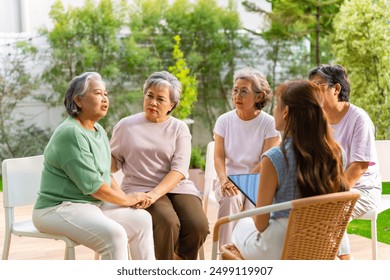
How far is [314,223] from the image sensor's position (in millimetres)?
2594

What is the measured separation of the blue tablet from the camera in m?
2.87

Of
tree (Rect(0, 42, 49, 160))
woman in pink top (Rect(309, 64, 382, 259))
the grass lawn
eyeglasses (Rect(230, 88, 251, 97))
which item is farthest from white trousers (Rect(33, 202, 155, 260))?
tree (Rect(0, 42, 49, 160))

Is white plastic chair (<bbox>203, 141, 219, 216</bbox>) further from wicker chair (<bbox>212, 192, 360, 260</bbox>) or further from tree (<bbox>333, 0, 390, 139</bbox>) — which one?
tree (<bbox>333, 0, 390, 139</bbox>)

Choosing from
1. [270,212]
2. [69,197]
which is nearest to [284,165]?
[270,212]

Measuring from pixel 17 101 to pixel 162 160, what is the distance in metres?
4.94

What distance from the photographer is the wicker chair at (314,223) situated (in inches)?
99.0

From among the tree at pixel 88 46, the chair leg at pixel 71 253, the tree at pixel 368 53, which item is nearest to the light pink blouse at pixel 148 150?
the chair leg at pixel 71 253

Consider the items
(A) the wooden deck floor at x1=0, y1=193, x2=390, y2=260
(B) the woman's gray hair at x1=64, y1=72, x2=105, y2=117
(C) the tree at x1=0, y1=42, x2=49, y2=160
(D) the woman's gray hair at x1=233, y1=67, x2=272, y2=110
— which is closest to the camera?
(B) the woman's gray hair at x1=64, y1=72, x2=105, y2=117

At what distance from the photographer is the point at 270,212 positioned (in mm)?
2635

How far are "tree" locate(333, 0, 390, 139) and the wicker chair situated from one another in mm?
4534

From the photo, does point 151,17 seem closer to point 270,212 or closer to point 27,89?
point 27,89

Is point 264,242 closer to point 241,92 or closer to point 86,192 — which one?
point 86,192

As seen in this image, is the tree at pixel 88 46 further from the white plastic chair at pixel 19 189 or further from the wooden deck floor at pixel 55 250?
the white plastic chair at pixel 19 189

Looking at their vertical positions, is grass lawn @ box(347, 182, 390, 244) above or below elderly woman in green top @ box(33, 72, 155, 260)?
below
